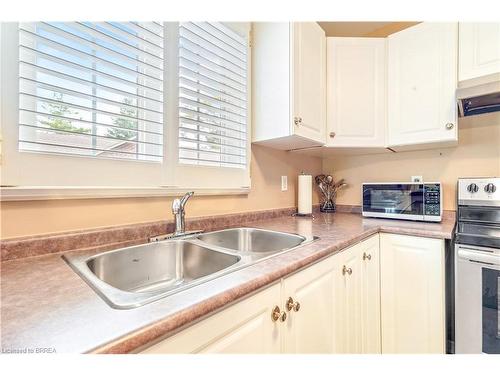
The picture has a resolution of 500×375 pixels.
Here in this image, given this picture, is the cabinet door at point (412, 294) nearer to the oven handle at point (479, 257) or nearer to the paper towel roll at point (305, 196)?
the oven handle at point (479, 257)

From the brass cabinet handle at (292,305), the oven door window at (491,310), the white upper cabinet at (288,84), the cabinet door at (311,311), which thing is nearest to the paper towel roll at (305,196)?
the white upper cabinet at (288,84)

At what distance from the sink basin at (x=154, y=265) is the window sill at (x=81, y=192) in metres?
0.22

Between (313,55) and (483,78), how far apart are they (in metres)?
0.98

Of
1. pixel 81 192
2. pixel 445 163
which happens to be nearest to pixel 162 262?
pixel 81 192

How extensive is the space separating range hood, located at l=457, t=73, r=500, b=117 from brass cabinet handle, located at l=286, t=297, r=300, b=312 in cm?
152

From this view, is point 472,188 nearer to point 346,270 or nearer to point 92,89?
point 346,270

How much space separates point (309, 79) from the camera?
1544mm

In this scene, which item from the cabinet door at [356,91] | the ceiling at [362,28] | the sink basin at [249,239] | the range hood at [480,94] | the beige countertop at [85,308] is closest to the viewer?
the beige countertop at [85,308]

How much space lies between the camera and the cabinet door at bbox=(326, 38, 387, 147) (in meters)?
1.75

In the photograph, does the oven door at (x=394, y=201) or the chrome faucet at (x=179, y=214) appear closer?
the chrome faucet at (x=179, y=214)

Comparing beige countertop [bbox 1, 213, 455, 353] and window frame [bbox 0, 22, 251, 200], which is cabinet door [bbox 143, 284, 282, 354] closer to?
beige countertop [bbox 1, 213, 455, 353]

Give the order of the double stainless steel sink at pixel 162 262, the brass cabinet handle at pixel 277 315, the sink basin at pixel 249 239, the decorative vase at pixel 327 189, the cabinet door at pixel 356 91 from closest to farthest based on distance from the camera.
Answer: the brass cabinet handle at pixel 277 315
the double stainless steel sink at pixel 162 262
the sink basin at pixel 249 239
the cabinet door at pixel 356 91
the decorative vase at pixel 327 189

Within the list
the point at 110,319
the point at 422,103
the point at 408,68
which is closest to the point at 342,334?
the point at 110,319

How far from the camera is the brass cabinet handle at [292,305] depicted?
756 millimetres
